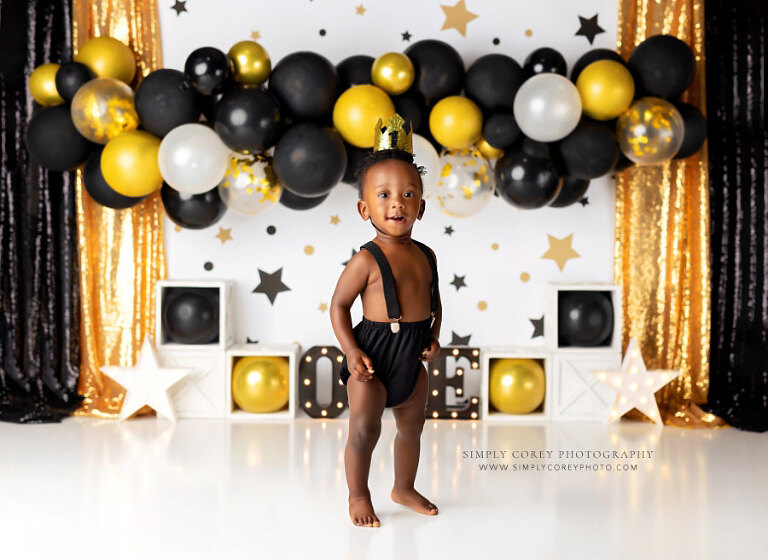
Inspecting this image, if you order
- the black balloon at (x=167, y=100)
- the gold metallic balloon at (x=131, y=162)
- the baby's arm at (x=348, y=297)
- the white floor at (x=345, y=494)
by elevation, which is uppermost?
the black balloon at (x=167, y=100)

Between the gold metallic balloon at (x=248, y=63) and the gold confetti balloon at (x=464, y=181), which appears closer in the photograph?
the gold metallic balloon at (x=248, y=63)

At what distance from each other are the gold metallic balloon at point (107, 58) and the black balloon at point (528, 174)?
170 cm

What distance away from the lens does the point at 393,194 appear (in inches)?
86.8

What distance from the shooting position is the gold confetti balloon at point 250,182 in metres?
3.19

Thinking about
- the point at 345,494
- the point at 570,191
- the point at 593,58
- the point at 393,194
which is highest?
the point at 593,58

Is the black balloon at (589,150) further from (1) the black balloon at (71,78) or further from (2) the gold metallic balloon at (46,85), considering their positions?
(2) the gold metallic balloon at (46,85)

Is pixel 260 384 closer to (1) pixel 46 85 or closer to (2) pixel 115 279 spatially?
(2) pixel 115 279

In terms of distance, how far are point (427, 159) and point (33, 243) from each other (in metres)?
1.96

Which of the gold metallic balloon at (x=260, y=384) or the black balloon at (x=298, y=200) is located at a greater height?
the black balloon at (x=298, y=200)

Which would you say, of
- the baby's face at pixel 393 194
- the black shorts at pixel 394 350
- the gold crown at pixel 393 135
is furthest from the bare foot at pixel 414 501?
the gold crown at pixel 393 135

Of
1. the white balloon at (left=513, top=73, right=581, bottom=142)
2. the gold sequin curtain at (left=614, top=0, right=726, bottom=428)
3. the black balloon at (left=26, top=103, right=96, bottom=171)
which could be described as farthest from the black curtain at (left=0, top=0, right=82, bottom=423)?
the gold sequin curtain at (left=614, top=0, right=726, bottom=428)

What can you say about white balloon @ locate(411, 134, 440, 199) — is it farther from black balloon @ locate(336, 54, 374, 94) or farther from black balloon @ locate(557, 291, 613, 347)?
black balloon @ locate(557, 291, 613, 347)

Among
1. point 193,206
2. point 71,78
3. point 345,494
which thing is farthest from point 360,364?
point 71,78

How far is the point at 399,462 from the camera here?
2441 millimetres
